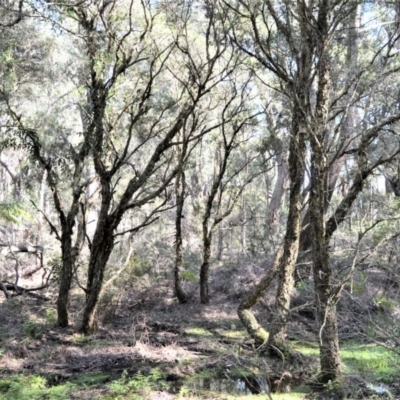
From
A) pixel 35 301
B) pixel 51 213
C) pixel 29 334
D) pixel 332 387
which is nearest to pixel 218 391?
pixel 332 387

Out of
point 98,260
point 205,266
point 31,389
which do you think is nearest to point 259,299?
point 98,260

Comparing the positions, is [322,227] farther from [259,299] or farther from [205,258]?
[205,258]

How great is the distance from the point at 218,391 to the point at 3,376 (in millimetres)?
2900

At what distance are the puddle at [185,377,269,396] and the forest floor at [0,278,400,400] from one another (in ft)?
0.05

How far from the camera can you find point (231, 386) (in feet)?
21.2

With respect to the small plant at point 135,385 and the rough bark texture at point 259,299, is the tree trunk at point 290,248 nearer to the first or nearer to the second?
the rough bark texture at point 259,299

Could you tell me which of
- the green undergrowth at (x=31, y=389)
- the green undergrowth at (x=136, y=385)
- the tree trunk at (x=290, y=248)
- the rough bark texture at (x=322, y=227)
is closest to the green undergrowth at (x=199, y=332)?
the tree trunk at (x=290, y=248)

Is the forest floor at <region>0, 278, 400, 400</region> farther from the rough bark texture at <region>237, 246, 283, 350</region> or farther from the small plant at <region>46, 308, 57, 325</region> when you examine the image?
the rough bark texture at <region>237, 246, 283, 350</region>

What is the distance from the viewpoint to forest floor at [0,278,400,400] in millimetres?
5867

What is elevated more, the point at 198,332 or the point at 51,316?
the point at 51,316

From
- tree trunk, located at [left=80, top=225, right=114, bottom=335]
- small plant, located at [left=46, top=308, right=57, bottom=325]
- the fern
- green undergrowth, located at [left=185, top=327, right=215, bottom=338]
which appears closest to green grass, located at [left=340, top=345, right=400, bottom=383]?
green undergrowth, located at [left=185, top=327, right=215, bottom=338]

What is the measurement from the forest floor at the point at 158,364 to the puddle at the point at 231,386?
0.01 meters

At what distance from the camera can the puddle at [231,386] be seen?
6199 millimetres

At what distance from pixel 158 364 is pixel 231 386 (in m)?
1.28
